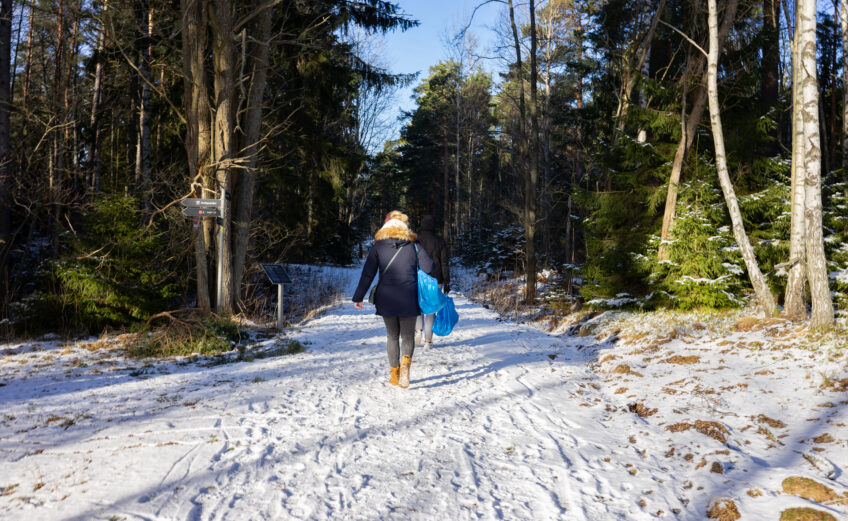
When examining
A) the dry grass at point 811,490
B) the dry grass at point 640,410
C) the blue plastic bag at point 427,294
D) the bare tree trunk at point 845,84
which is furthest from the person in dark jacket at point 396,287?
the bare tree trunk at point 845,84

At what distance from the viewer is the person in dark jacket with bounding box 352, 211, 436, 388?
5.42 m

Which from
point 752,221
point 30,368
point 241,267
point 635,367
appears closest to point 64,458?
point 30,368

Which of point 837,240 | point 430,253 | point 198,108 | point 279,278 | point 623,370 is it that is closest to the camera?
point 623,370

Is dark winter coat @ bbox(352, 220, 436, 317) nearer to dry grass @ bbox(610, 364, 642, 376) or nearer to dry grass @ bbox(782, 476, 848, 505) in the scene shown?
dry grass @ bbox(610, 364, 642, 376)

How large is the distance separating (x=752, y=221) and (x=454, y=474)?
34.0ft

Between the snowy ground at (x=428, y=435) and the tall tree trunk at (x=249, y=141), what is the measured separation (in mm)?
4216

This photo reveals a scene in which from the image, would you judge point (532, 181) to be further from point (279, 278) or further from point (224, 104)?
point (224, 104)

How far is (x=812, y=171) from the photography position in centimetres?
677

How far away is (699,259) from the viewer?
9320mm

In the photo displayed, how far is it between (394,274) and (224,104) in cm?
720

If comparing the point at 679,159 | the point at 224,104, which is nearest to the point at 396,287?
the point at 224,104

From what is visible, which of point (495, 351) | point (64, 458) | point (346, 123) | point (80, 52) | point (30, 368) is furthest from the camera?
point (346, 123)

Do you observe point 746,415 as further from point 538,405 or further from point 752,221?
point 752,221

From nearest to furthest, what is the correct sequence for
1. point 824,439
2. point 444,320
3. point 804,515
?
point 804,515
point 824,439
point 444,320
